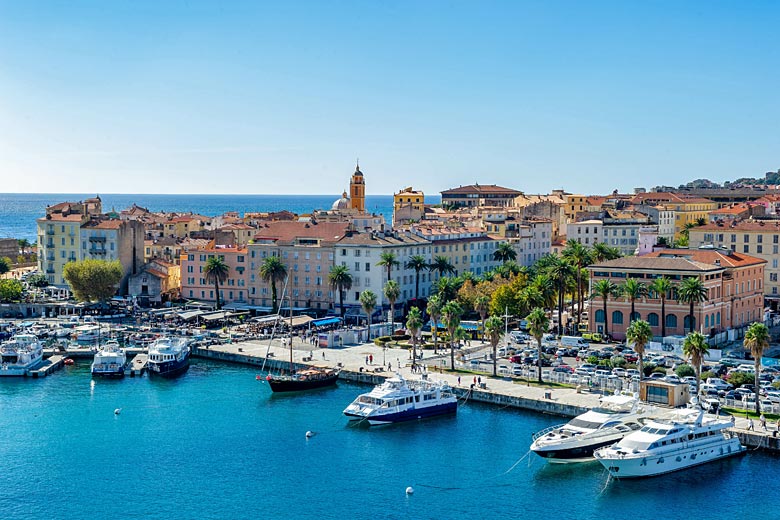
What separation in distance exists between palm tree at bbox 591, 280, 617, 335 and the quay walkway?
56.1ft

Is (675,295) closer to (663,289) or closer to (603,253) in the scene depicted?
(663,289)

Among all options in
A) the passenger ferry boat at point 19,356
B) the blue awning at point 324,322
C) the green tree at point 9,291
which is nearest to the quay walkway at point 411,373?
the blue awning at point 324,322

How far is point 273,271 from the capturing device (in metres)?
130

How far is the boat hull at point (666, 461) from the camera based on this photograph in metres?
66.6

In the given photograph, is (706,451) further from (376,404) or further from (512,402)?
(376,404)

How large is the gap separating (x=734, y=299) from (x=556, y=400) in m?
39.8

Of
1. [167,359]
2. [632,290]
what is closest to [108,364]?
[167,359]

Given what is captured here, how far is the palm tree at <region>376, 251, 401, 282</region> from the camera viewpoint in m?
127

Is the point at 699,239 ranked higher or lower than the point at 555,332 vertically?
higher

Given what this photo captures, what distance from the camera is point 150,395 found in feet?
302

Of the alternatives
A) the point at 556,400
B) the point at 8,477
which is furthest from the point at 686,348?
the point at 8,477

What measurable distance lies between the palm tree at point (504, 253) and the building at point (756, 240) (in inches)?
977

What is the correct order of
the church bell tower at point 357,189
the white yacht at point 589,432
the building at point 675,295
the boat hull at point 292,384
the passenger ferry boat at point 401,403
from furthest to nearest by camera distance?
the church bell tower at point 357,189 → the building at point 675,295 → the boat hull at point 292,384 → the passenger ferry boat at point 401,403 → the white yacht at point 589,432

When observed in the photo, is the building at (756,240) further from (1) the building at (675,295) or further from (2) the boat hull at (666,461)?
(2) the boat hull at (666,461)
